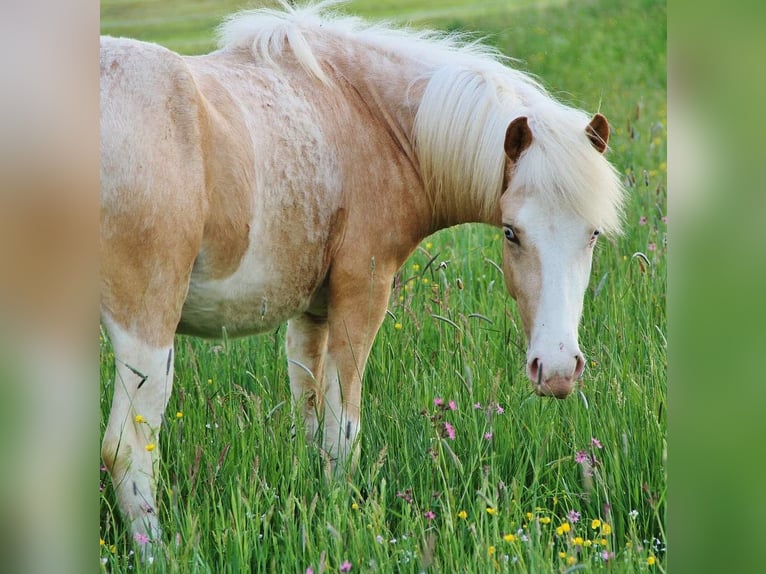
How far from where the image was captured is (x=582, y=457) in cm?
273

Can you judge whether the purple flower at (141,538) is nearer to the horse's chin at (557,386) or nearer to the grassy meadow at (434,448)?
the grassy meadow at (434,448)

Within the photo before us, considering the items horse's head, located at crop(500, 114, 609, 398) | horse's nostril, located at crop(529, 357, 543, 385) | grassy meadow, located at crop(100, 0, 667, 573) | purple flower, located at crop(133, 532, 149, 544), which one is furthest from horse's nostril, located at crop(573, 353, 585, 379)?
purple flower, located at crop(133, 532, 149, 544)

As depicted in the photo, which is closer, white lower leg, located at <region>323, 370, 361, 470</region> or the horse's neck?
white lower leg, located at <region>323, 370, 361, 470</region>

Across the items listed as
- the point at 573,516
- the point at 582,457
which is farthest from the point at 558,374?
the point at 573,516

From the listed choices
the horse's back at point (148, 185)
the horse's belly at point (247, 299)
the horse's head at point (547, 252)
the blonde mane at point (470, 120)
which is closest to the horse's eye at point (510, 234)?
the horse's head at point (547, 252)

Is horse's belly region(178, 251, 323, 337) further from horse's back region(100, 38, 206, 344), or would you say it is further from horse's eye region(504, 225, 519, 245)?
horse's eye region(504, 225, 519, 245)

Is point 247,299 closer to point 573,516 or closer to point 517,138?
point 517,138

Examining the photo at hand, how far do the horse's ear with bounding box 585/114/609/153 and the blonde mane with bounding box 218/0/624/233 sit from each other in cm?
3

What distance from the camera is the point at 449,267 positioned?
14.8 ft

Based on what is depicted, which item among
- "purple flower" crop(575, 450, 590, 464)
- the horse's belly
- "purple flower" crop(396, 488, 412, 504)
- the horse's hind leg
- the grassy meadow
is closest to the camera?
the grassy meadow

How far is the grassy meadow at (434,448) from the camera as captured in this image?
230cm

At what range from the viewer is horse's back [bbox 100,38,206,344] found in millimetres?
2338

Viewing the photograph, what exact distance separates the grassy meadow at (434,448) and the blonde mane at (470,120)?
216mm
